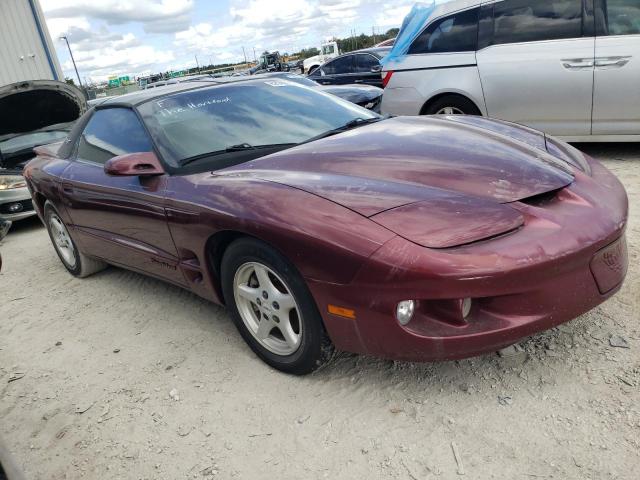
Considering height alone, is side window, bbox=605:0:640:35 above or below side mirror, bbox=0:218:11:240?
above

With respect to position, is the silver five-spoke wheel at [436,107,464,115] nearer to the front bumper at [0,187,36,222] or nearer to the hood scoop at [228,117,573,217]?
the hood scoop at [228,117,573,217]

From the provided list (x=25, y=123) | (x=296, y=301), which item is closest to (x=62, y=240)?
(x=296, y=301)

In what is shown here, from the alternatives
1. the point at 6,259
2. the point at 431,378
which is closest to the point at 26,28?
the point at 6,259

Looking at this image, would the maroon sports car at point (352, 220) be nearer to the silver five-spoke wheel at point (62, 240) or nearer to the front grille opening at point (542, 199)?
the front grille opening at point (542, 199)

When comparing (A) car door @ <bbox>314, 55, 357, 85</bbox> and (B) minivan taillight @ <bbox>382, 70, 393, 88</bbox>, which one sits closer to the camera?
(B) minivan taillight @ <bbox>382, 70, 393, 88</bbox>

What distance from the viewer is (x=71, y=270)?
454cm

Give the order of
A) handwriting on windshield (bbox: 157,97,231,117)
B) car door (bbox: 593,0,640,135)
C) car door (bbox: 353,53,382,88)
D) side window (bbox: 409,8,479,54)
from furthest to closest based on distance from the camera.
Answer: car door (bbox: 353,53,382,88), side window (bbox: 409,8,479,54), car door (bbox: 593,0,640,135), handwriting on windshield (bbox: 157,97,231,117)

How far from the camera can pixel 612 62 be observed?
4.96 m

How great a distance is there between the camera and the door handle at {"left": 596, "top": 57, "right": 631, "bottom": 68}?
4898 millimetres

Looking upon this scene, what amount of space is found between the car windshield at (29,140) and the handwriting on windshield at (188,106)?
207 inches

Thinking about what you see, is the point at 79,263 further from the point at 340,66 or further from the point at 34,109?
the point at 340,66

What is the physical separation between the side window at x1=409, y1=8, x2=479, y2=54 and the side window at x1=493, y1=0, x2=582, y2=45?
24 centimetres

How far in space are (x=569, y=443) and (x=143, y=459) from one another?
164 centimetres

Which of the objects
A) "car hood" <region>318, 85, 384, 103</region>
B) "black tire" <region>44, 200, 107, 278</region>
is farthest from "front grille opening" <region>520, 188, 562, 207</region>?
"car hood" <region>318, 85, 384, 103</region>
